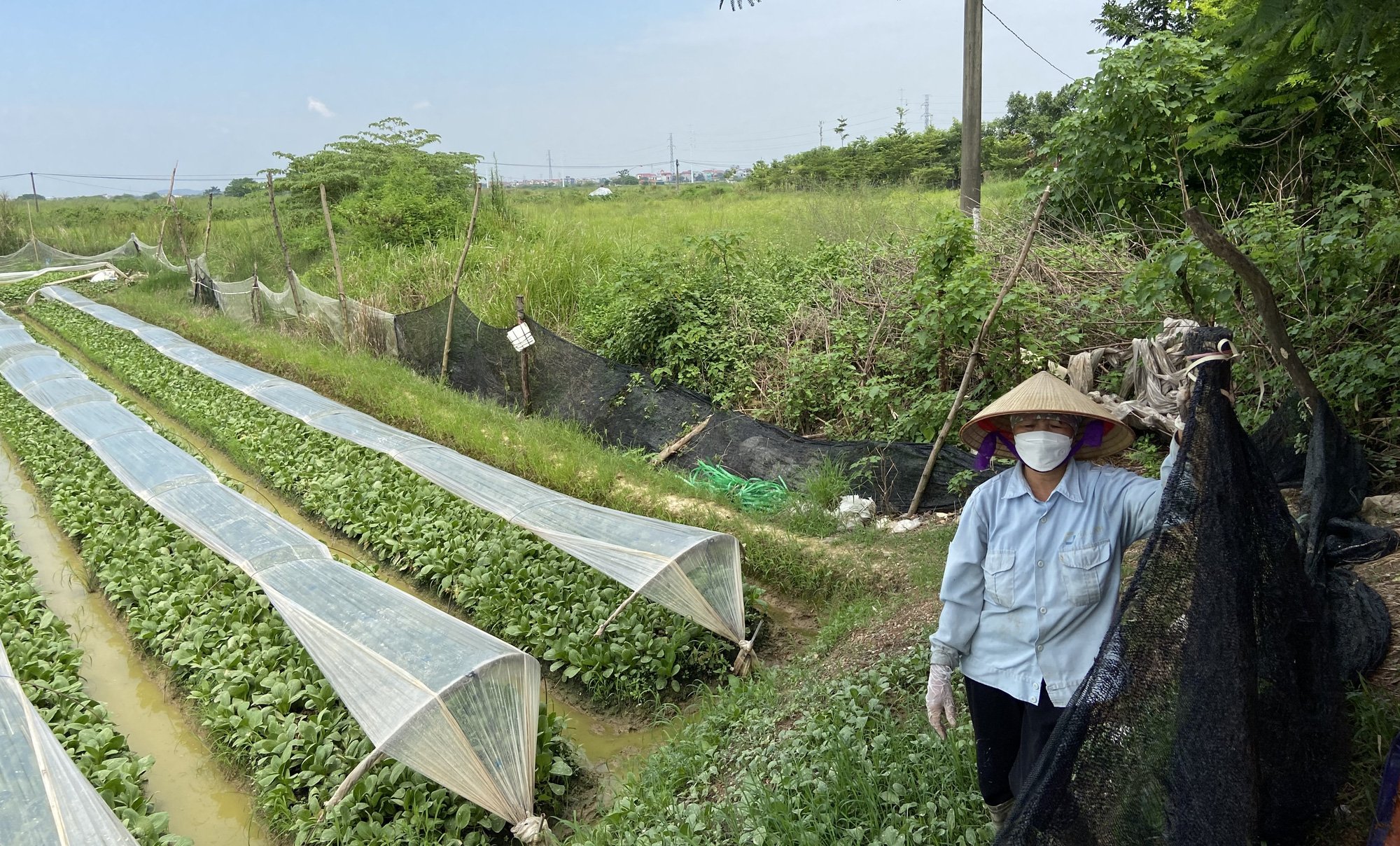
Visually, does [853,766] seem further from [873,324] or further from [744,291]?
[744,291]

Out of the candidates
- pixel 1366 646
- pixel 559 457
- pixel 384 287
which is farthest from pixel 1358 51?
pixel 384 287

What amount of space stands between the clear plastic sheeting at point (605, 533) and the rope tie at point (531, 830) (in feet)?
4.87

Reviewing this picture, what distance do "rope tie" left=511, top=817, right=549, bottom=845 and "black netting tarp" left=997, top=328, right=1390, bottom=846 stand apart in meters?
2.53

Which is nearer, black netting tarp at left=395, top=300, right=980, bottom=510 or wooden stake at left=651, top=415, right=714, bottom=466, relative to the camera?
black netting tarp at left=395, top=300, right=980, bottom=510

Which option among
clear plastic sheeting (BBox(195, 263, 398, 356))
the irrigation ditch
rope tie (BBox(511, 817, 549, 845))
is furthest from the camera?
clear plastic sheeting (BBox(195, 263, 398, 356))

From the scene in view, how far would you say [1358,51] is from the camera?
9.47 ft

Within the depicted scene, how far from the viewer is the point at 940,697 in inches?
101

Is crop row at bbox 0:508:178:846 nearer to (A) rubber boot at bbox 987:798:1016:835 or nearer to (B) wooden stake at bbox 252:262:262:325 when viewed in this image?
(A) rubber boot at bbox 987:798:1016:835

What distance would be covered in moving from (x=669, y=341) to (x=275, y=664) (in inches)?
197

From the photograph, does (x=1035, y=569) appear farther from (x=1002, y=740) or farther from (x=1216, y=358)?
(x=1216, y=358)

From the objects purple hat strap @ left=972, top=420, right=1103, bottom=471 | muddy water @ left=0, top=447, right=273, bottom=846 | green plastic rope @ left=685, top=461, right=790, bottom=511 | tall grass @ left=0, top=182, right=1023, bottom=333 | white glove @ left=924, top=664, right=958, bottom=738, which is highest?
tall grass @ left=0, top=182, right=1023, bottom=333

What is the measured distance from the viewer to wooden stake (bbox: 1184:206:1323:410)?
7.65ft

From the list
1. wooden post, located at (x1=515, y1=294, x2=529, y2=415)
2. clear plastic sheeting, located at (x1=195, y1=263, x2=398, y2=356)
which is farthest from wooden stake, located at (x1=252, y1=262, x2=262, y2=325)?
wooden post, located at (x1=515, y1=294, x2=529, y2=415)

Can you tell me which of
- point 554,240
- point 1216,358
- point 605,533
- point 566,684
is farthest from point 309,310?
point 1216,358
